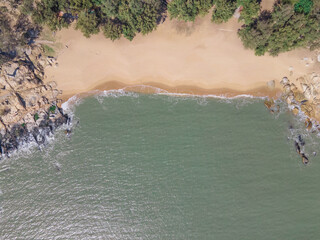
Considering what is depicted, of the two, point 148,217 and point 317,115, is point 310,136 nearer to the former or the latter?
point 317,115

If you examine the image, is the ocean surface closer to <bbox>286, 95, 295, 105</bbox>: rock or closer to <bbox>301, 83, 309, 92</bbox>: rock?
<bbox>286, 95, 295, 105</bbox>: rock

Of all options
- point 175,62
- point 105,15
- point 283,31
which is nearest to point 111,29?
point 105,15

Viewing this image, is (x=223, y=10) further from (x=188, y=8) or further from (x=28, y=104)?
(x=28, y=104)

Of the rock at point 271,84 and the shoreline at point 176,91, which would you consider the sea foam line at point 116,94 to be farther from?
the rock at point 271,84

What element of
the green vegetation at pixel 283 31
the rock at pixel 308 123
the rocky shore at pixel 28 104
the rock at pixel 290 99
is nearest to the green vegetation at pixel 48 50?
the rocky shore at pixel 28 104

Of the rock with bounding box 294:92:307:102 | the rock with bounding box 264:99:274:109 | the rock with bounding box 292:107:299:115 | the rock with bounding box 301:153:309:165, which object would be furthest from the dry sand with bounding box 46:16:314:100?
the rock with bounding box 301:153:309:165

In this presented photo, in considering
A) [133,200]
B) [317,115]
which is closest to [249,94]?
[317,115]

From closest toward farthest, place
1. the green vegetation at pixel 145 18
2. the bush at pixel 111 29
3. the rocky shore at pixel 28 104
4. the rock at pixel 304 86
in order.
→ the green vegetation at pixel 145 18
the bush at pixel 111 29
the rocky shore at pixel 28 104
the rock at pixel 304 86
